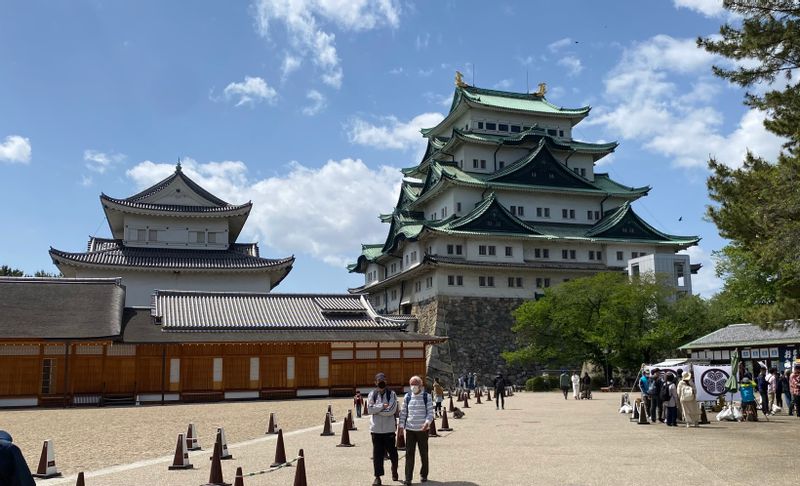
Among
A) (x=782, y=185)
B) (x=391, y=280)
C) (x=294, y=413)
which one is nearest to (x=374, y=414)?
(x=782, y=185)

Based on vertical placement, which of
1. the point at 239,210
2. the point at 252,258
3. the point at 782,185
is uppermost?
the point at 239,210

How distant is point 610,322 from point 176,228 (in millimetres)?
31131

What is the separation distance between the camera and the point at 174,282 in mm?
48875

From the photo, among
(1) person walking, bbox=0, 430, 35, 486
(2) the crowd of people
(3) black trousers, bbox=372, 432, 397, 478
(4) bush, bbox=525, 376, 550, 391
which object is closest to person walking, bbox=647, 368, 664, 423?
(2) the crowd of people

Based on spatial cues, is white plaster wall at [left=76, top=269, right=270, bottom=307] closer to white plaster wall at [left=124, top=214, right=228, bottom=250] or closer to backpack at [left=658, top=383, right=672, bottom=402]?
white plaster wall at [left=124, top=214, right=228, bottom=250]

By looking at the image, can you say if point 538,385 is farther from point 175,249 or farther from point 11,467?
point 11,467

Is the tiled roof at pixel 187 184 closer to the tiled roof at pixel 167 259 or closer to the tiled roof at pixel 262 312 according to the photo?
the tiled roof at pixel 167 259

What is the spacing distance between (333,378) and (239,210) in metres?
18.7

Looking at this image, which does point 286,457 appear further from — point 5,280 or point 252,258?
point 252,258

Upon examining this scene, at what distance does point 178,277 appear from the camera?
48.9m

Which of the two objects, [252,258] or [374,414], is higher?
[252,258]

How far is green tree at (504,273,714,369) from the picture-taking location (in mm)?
40500

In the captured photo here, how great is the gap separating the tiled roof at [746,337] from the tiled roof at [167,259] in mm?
27701

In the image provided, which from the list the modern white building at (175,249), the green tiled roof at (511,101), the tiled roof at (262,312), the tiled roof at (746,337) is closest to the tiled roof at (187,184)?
the modern white building at (175,249)
